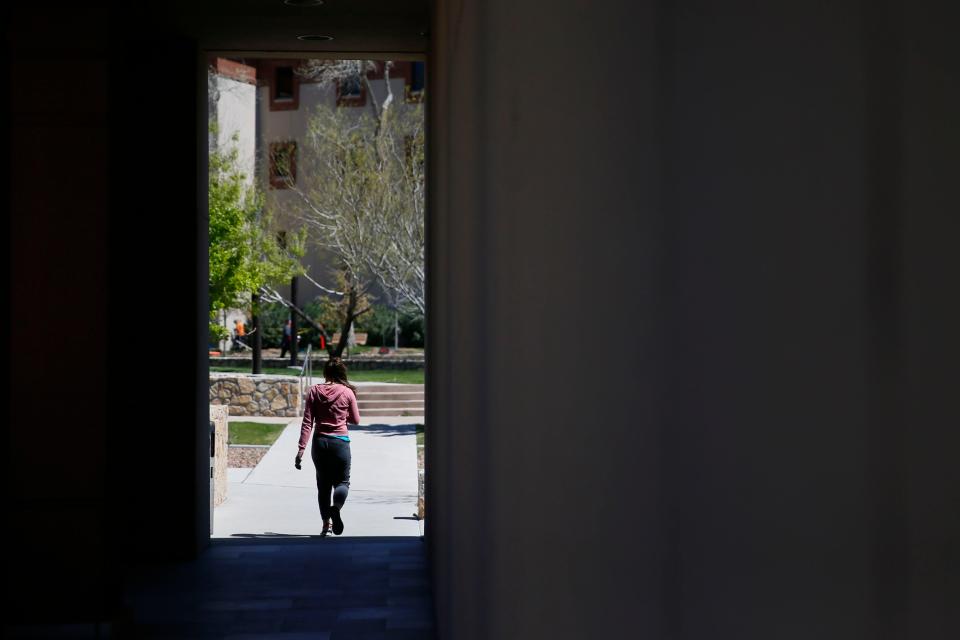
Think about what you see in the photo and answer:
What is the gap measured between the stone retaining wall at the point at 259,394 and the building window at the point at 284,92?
62.8 ft

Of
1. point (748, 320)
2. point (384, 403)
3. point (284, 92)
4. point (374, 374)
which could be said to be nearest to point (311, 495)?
point (384, 403)

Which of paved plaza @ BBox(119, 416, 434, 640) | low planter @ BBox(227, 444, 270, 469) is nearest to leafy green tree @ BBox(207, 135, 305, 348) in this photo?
low planter @ BBox(227, 444, 270, 469)

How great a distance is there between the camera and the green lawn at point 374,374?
29.9 m

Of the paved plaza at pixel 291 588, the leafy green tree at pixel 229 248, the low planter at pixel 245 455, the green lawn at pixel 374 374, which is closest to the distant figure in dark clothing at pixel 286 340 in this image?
the green lawn at pixel 374 374

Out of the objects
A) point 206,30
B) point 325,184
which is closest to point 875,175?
point 206,30

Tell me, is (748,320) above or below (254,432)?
above

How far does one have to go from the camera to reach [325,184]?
96.8ft

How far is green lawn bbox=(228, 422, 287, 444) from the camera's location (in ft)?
68.0

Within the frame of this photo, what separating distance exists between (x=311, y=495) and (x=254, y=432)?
690 centimetres

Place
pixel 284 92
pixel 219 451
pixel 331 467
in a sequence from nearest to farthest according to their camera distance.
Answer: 1. pixel 331 467
2. pixel 219 451
3. pixel 284 92

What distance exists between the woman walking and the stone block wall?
100 inches

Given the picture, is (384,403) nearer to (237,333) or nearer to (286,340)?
(286,340)

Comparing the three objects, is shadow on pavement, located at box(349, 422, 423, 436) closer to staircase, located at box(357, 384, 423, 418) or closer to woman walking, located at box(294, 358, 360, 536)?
staircase, located at box(357, 384, 423, 418)

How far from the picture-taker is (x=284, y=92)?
41.5 meters
